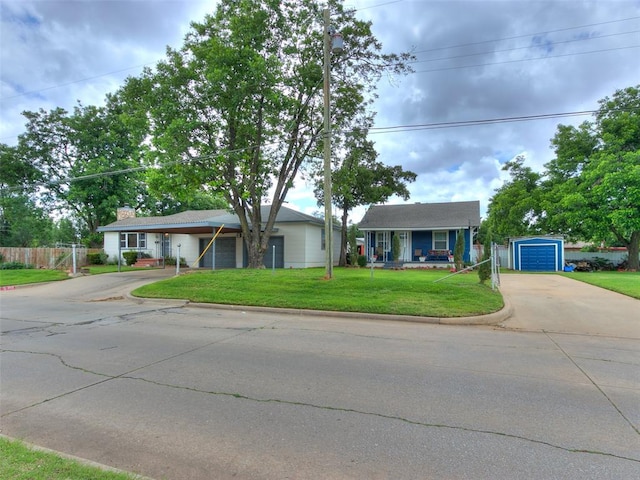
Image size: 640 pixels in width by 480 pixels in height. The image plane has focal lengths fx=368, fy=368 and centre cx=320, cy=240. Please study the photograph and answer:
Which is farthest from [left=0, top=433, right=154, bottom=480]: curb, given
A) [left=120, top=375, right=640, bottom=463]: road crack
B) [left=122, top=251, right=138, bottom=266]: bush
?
[left=122, top=251, right=138, bottom=266]: bush

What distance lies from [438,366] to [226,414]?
10.6 ft

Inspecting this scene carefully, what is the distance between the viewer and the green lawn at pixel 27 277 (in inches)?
770

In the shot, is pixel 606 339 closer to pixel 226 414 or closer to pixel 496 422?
pixel 496 422

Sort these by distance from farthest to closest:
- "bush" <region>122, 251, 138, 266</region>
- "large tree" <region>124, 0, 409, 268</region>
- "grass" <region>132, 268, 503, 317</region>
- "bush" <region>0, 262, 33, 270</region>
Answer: "bush" <region>122, 251, 138, 266</region> < "bush" <region>0, 262, 33, 270</region> < "large tree" <region>124, 0, 409, 268</region> < "grass" <region>132, 268, 503, 317</region>

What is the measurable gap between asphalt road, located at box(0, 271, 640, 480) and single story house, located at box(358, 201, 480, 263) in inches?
684

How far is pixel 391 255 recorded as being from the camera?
27250 millimetres

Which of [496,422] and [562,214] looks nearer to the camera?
[496,422]

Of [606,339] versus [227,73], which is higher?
[227,73]

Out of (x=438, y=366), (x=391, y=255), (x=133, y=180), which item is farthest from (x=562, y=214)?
(x=133, y=180)

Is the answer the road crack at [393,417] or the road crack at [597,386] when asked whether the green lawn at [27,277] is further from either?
the road crack at [597,386]

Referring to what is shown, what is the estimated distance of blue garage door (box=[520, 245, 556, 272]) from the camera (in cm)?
2581

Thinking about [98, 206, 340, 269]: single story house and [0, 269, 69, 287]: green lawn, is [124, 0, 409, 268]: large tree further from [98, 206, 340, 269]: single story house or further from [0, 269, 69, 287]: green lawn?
[0, 269, 69, 287]: green lawn

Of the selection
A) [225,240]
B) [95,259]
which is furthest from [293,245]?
[95,259]

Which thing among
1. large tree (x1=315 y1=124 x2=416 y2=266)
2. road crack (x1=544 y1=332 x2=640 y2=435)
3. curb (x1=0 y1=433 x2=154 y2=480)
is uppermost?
large tree (x1=315 y1=124 x2=416 y2=266)
